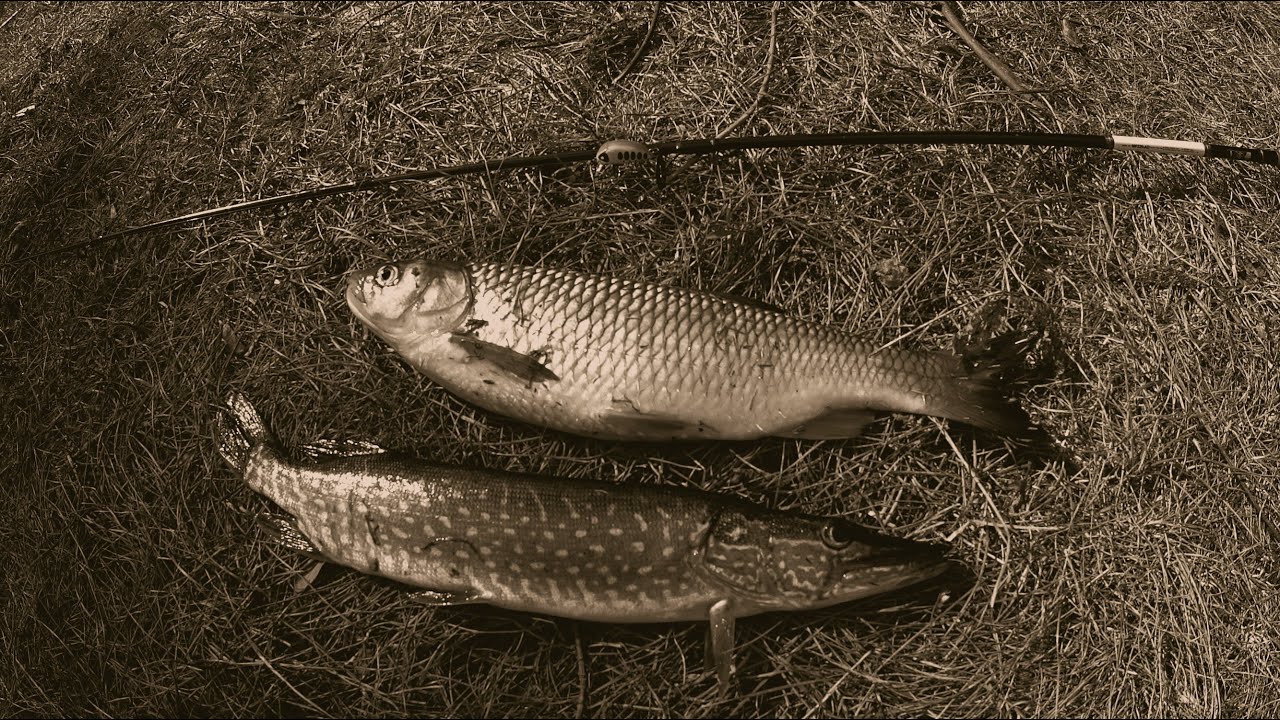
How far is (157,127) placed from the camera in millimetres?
3064

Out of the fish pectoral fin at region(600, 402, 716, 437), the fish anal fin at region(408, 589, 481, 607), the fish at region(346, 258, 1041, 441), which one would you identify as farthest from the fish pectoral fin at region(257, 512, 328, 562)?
the fish pectoral fin at region(600, 402, 716, 437)

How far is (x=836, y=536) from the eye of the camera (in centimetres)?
228

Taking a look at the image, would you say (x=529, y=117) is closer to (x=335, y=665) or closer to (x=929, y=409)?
(x=929, y=409)

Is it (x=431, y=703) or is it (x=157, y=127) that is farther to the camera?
(x=157, y=127)

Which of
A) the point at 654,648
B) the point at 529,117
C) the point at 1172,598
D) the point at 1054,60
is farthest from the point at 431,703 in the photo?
the point at 1054,60

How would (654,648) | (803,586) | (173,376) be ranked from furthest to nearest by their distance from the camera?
(173,376), (654,648), (803,586)

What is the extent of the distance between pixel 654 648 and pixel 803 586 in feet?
1.80

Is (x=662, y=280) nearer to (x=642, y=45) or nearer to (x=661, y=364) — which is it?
(x=661, y=364)

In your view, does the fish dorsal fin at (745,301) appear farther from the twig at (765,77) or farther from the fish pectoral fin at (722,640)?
the fish pectoral fin at (722,640)

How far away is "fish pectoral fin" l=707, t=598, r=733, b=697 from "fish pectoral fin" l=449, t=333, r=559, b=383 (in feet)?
2.87

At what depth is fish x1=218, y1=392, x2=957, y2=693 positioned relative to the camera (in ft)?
7.40

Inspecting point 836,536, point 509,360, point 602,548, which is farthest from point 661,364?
point 836,536

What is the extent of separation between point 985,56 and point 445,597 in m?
2.91

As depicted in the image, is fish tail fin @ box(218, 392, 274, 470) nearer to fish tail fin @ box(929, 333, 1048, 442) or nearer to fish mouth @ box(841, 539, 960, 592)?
fish mouth @ box(841, 539, 960, 592)
